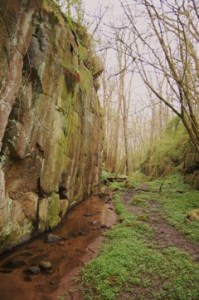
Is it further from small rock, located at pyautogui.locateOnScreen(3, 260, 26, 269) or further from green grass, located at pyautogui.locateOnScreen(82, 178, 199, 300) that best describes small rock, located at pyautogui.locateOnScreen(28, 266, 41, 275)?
green grass, located at pyautogui.locateOnScreen(82, 178, 199, 300)

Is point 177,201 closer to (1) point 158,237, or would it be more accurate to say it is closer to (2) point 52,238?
(1) point 158,237

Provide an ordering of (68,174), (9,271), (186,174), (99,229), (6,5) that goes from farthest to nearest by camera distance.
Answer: (186,174) < (68,174) < (99,229) < (9,271) < (6,5)

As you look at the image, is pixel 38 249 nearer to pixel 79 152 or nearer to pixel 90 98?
pixel 79 152

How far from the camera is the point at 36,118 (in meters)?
5.38


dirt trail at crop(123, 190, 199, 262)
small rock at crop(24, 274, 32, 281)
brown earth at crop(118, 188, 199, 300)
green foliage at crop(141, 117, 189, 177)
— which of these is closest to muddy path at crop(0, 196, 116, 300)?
small rock at crop(24, 274, 32, 281)

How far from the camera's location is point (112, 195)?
11.3m

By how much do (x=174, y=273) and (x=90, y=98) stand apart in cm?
739

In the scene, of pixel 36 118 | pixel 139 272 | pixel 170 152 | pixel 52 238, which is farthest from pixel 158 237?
pixel 170 152

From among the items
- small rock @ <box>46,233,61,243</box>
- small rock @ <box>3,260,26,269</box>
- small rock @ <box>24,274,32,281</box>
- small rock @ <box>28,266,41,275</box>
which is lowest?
small rock @ <box>24,274,32,281</box>

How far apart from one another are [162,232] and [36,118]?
13.3ft

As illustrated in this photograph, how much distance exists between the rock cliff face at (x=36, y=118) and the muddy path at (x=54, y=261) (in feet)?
1.13

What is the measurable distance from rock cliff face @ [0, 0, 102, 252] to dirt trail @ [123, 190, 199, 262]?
2370 mm

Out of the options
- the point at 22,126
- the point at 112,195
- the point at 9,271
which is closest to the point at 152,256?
the point at 9,271

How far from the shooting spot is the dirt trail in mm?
5421
